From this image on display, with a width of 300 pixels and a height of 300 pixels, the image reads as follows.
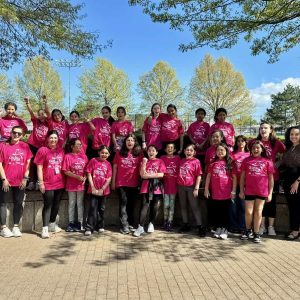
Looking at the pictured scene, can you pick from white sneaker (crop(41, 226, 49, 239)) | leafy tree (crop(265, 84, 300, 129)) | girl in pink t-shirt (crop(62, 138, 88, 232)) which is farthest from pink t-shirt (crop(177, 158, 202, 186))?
leafy tree (crop(265, 84, 300, 129))

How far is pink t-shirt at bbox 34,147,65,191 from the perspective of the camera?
6328mm

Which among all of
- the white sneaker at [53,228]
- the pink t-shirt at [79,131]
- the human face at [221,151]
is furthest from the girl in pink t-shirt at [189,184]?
the white sneaker at [53,228]

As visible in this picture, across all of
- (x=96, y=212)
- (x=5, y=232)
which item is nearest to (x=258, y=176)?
(x=96, y=212)

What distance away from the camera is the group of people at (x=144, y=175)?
6.19 m

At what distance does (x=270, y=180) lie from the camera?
6066mm

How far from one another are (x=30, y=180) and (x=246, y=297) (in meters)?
4.53

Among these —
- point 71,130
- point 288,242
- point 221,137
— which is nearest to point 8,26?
point 71,130

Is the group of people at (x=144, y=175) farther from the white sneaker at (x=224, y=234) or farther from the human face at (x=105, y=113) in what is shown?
A: the human face at (x=105, y=113)

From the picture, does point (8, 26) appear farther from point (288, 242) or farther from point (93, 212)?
point (288, 242)

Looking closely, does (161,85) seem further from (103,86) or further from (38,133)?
(38,133)

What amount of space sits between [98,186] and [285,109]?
58478mm

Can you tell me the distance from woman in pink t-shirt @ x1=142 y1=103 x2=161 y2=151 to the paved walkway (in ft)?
6.15

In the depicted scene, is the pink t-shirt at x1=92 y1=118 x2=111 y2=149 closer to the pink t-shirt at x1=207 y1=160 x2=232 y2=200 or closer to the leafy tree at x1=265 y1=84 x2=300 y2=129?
the pink t-shirt at x1=207 y1=160 x2=232 y2=200

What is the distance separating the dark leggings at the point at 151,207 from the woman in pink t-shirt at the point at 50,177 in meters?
1.48
